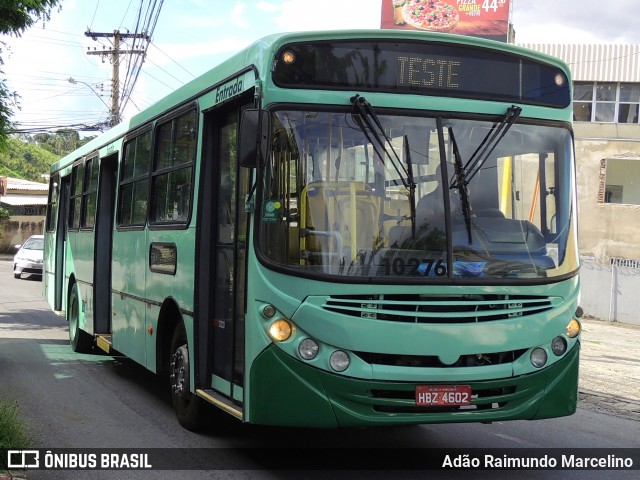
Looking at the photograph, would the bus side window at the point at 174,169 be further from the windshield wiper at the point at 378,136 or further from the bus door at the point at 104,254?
the bus door at the point at 104,254

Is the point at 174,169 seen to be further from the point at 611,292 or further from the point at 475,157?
the point at 611,292

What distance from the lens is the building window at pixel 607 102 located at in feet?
108

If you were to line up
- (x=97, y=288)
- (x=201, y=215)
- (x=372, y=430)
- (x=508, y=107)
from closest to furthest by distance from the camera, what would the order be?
(x=508, y=107) < (x=201, y=215) < (x=372, y=430) < (x=97, y=288)

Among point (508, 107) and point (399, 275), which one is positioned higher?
point (508, 107)

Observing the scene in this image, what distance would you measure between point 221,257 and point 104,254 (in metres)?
4.69

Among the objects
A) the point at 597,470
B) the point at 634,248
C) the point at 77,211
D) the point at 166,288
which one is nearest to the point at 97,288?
the point at 77,211

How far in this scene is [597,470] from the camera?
271 inches

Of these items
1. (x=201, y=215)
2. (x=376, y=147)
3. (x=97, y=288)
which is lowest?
(x=97, y=288)

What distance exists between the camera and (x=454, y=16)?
37438mm

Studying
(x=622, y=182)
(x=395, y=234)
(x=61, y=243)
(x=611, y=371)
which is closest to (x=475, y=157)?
(x=395, y=234)

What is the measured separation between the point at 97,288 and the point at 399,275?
6.54 metres

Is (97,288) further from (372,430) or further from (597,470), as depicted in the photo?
(597,470)

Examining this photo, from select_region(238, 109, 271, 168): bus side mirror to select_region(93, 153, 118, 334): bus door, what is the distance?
5802mm

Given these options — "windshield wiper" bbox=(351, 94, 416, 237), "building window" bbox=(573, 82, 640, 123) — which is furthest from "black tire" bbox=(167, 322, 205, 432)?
"building window" bbox=(573, 82, 640, 123)
